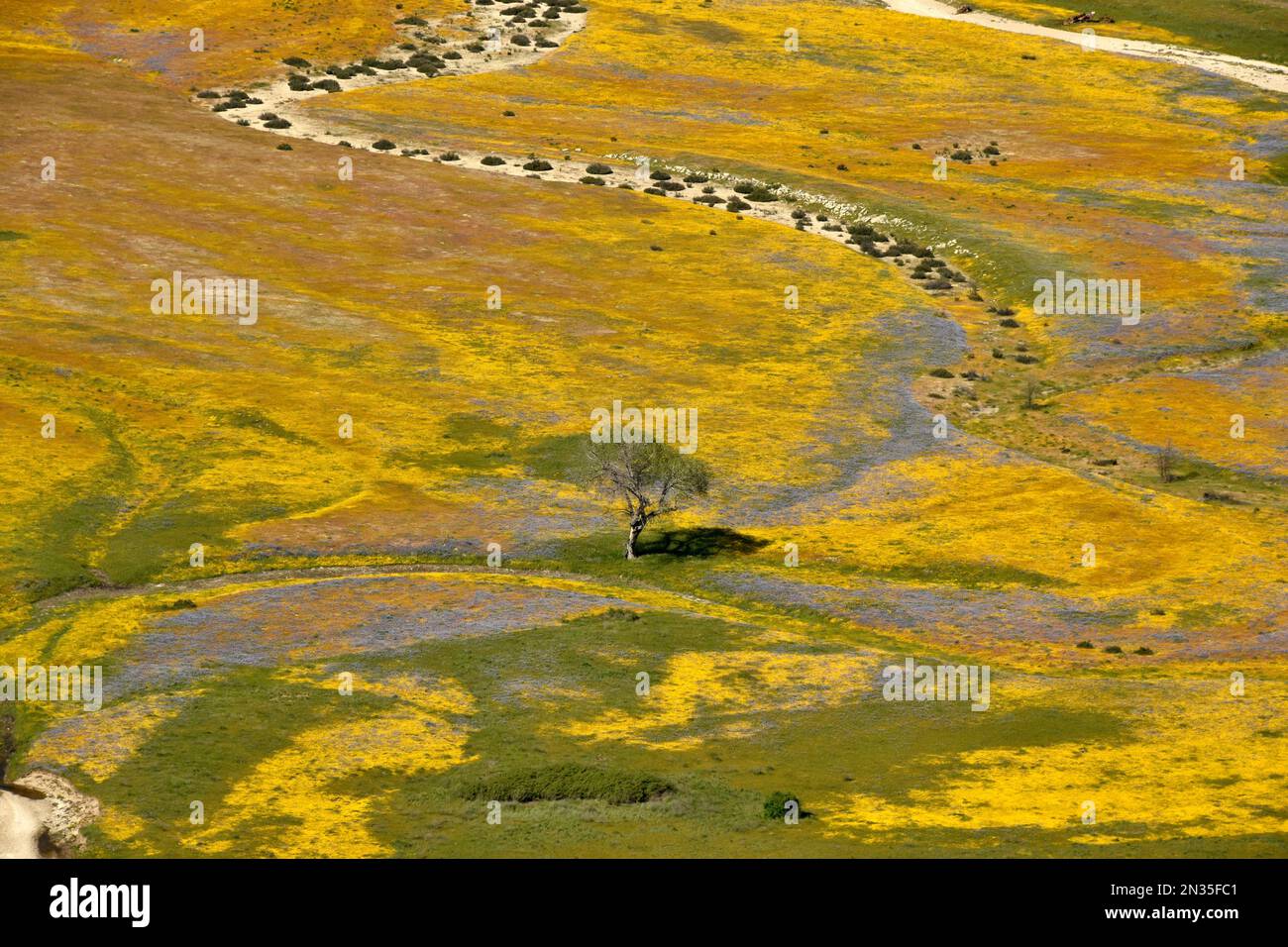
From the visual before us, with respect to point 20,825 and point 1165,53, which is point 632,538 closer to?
point 20,825

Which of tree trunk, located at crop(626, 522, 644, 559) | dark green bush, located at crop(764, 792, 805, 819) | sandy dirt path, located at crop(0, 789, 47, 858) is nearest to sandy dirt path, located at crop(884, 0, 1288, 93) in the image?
tree trunk, located at crop(626, 522, 644, 559)

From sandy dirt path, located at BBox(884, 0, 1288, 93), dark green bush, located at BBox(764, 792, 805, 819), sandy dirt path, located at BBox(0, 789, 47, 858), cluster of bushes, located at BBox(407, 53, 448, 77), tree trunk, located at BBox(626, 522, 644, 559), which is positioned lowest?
tree trunk, located at BBox(626, 522, 644, 559)

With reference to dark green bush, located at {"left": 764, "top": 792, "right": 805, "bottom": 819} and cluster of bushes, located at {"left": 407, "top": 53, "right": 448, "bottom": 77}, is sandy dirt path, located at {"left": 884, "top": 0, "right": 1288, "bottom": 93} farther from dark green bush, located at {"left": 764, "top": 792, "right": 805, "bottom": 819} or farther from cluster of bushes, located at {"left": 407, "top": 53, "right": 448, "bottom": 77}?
dark green bush, located at {"left": 764, "top": 792, "right": 805, "bottom": 819}

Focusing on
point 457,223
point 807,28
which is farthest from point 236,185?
point 807,28

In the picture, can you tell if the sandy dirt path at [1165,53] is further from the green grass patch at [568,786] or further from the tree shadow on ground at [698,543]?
the green grass patch at [568,786]

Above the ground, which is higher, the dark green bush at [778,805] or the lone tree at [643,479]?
the dark green bush at [778,805]

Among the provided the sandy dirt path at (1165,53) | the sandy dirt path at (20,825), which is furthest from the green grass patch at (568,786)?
the sandy dirt path at (1165,53)
